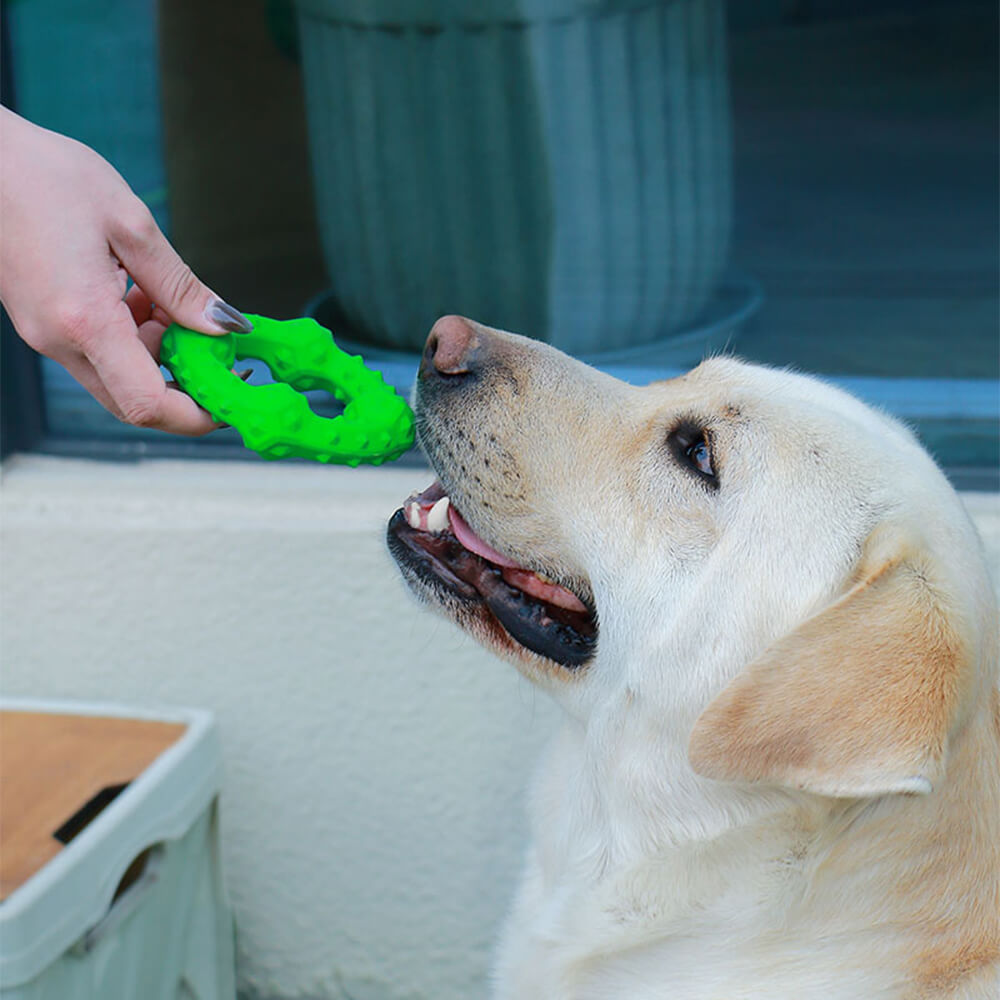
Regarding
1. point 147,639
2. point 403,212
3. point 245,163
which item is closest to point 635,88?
point 403,212

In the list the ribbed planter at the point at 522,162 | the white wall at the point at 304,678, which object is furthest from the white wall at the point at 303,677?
the ribbed planter at the point at 522,162

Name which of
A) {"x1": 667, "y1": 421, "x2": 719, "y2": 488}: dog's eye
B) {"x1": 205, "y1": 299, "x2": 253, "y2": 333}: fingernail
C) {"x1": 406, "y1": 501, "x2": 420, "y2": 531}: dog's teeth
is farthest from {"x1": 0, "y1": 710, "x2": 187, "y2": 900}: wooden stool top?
{"x1": 667, "y1": 421, "x2": 719, "y2": 488}: dog's eye

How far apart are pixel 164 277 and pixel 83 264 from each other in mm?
131

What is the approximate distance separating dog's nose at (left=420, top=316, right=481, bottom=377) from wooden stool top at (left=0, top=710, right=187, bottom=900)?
1.21 m

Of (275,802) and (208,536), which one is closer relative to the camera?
(208,536)

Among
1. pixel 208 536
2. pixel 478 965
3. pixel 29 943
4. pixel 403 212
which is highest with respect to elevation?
pixel 403 212

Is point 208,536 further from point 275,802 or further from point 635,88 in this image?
point 635,88

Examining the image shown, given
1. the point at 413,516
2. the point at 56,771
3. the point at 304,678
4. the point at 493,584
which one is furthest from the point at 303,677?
the point at 493,584

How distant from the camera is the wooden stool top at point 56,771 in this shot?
2459 mm

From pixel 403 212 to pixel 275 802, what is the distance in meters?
1.41

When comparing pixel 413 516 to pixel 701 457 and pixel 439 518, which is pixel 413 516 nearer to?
pixel 439 518

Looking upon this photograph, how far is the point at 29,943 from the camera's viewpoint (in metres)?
2.25

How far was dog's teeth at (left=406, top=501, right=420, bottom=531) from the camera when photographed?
6.70 feet

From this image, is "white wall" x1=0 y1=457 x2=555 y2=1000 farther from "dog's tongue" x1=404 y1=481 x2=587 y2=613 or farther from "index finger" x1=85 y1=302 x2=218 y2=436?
"index finger" x1=85 y1=302 x2=218 y2=436
